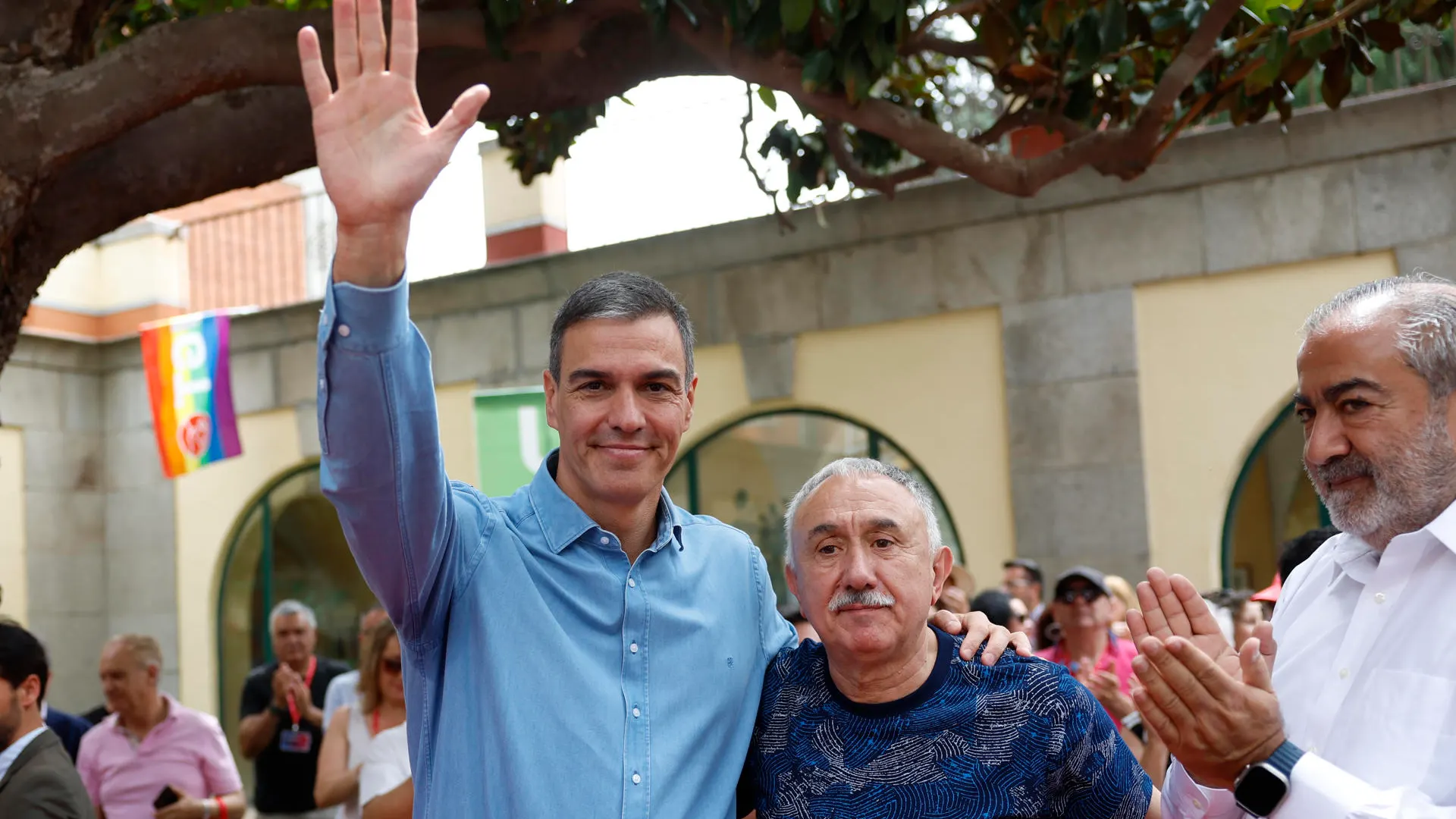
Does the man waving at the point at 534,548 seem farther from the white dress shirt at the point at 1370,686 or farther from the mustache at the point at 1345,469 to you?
the mustache at the point at 1345,469

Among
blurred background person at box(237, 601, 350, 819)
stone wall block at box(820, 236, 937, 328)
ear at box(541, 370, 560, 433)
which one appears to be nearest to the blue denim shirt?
ear at box(541, 370, 560, 433)

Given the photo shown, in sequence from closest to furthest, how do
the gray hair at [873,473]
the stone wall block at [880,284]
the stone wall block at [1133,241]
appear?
1. the gray hair at [873,473]
2. the stone wall block at [1133,241]
3. the stone wall block at [880,284]

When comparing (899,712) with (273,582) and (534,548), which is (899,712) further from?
(273,582)

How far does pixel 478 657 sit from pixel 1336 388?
1.58 meters

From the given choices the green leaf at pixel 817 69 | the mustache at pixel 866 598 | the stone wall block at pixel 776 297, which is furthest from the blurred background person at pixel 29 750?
the stone wall block at pixel 776 297

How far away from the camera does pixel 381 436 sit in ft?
7.54

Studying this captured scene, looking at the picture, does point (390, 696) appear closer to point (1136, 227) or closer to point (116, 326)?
point (1136, 227)

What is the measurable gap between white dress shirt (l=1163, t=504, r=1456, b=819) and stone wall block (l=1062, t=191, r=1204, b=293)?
7.24 metres

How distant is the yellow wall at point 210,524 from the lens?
44.8 ft

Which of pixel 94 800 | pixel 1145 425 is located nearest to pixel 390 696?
pixel 94 800

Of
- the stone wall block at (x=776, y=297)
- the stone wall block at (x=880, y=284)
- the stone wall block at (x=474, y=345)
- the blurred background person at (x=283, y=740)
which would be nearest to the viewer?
the blurred background person at (x=283, y=740)

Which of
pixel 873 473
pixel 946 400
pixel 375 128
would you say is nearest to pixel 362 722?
pixel 873 473

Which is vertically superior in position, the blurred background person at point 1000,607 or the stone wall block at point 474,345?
the stone wall block at point 474,345

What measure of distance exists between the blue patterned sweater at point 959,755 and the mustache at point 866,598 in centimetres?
17
